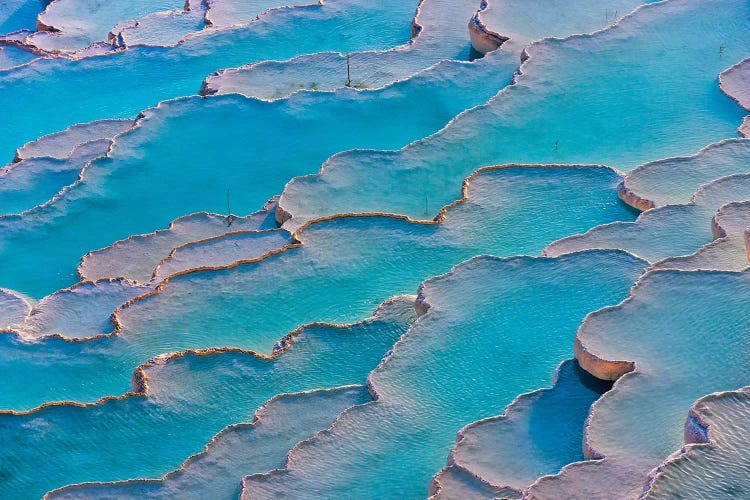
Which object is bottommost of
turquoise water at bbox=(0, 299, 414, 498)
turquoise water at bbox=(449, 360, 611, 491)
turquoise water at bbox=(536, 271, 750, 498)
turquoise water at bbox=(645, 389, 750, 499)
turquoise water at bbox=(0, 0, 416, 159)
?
turquoise water at bbox=(0, 299, 414, 498)

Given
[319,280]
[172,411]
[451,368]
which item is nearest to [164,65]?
[319,280]

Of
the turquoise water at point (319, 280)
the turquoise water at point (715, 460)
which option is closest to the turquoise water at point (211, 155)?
the turquoise water at point (319, 280)

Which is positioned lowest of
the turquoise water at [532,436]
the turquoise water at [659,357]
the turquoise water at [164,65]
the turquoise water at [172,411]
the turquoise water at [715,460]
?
the turquoise water at [172,411]

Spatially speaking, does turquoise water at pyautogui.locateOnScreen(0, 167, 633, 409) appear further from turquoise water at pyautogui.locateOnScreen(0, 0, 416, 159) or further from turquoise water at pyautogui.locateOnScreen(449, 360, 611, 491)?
turquoise water at pyautogui.locateOnScreen(0, 0, 416, 159)

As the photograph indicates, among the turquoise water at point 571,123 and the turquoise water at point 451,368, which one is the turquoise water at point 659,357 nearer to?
the turquoise water at point 451,368

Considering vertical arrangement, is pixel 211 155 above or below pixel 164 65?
below

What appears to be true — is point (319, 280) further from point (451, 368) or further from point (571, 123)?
point (571, 123)

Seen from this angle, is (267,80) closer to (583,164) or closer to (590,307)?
(583,164)

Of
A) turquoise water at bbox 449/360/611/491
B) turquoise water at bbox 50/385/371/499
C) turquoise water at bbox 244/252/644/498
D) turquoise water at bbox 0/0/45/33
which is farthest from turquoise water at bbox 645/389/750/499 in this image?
turquoise water at bbox 0/0/45/33
